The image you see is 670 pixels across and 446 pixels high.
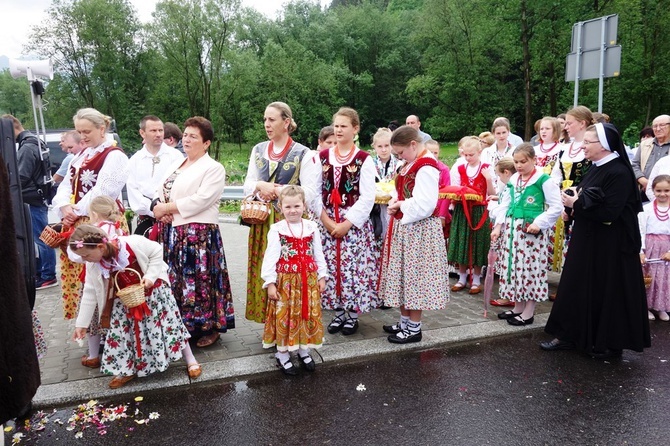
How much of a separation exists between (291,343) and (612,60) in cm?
746

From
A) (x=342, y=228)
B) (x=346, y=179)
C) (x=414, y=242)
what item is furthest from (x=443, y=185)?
(x=342, y=228)

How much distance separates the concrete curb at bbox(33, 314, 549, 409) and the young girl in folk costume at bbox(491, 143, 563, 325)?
36 centimetres

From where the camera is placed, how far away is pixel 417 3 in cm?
5347

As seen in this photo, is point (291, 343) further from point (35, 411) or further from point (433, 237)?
point (35, 411)

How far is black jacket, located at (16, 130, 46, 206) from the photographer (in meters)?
6.88

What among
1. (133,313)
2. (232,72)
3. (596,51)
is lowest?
(133,313)

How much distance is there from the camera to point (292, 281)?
4.23 metres

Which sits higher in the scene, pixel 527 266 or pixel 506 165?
pixel 506 165

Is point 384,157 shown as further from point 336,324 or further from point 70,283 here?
point 70,283

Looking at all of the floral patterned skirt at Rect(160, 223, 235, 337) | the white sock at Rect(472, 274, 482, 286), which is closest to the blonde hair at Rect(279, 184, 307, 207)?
Result: the floral patterned skirt at Rect(160, 223, 235, 337)

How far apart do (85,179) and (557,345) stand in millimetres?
4689

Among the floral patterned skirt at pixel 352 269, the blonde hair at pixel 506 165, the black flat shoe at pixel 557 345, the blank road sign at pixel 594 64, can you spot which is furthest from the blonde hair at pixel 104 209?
the blank road sign at pixel 594 64

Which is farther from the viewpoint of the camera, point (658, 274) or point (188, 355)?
point (658, 274)

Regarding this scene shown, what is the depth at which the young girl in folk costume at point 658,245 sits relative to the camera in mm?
5801
